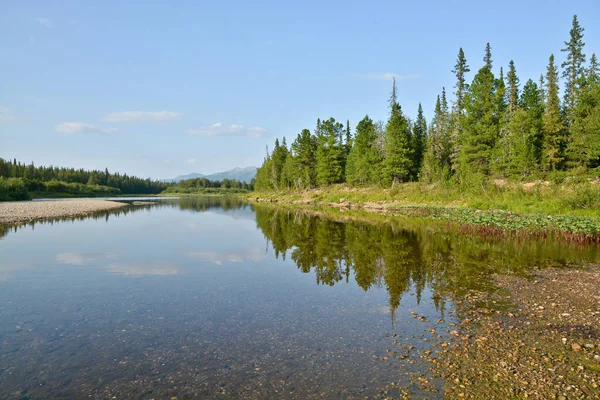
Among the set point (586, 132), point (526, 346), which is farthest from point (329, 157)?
point (526, 346)

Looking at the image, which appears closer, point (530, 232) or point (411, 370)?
point (411, 370)

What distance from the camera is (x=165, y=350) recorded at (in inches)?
362

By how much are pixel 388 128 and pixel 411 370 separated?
66.8 m

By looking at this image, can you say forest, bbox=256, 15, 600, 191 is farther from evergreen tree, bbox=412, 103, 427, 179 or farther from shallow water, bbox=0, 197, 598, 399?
shallow water, bbox=0, 197, 598, 399

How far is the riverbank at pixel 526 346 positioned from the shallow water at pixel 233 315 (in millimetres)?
710

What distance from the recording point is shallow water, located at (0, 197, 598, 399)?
7.75 meters

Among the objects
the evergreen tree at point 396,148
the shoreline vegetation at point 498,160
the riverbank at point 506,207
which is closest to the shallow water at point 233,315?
the riverbank at point 506,207

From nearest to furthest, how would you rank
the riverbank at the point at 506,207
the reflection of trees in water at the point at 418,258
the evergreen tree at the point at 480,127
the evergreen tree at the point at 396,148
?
1. the reflection of trees in water at the point at 418,258
2. the riverbank at the point at 506,207
3. the evergreen tree at the point at 480,127
4. the evergreen tree at the point at 396,148

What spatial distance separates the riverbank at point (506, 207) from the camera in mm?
27672

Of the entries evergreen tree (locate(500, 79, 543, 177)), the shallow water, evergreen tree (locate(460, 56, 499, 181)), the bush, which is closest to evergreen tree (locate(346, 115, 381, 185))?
evergreen tree (locate(460, 56, 499, 181))

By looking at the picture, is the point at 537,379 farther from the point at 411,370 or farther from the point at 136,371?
the point at 136,371

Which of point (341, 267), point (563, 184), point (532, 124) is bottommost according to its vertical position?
point (341, 267)

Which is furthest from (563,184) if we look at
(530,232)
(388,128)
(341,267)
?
(341,267)

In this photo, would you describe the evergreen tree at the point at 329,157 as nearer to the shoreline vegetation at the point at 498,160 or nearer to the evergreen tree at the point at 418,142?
the shoreline vegetation at the point at 498,160
